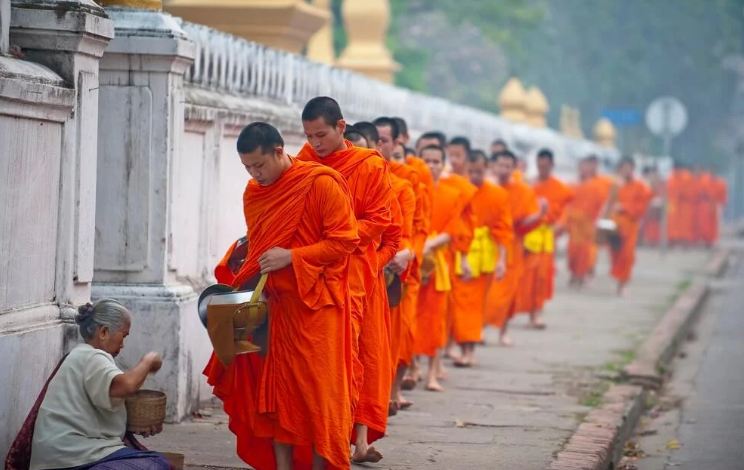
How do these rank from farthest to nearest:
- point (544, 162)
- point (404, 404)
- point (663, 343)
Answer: point (544, 162) < point (663, 343) < point (404, 404)

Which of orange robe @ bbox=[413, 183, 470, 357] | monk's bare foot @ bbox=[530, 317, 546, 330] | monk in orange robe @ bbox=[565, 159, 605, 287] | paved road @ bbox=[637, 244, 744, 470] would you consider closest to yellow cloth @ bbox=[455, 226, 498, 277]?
orange robe @ bbox=[413, 183, 470, 357]

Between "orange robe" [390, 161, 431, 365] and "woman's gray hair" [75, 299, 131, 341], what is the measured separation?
3104mm

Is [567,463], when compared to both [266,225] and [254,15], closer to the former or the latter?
[266,225]

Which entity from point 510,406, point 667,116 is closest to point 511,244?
point 510,406

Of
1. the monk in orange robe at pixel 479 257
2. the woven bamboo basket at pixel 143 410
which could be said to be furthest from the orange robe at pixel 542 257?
the woven bamboo basket at pixel 143 410

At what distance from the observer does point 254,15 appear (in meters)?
11.8

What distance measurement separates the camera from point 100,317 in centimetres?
565

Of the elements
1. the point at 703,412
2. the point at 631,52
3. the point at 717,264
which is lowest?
the point at 703,412

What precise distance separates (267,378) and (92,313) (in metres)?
0.90

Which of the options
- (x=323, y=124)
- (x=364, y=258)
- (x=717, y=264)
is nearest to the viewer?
(x=323, y=124)

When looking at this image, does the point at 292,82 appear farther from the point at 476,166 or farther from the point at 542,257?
the point at 542,257

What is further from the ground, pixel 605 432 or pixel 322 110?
pixel 322 110

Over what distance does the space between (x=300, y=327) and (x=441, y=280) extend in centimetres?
386

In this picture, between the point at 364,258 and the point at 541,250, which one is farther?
the point at 541,250
